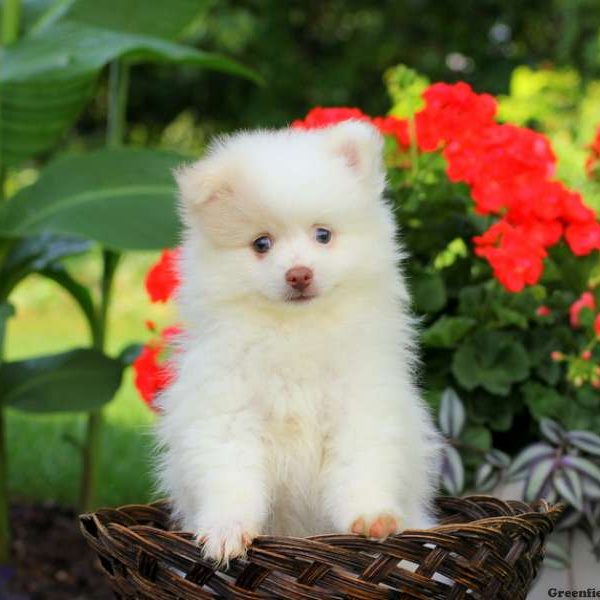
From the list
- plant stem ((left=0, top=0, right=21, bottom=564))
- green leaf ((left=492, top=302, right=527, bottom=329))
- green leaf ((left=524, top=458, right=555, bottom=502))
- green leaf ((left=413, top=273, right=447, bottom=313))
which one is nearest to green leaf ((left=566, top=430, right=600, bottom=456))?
green leaf ((left=524, top=458, right=555, bottom=502))

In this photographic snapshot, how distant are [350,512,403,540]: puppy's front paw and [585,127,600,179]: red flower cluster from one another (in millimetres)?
2184

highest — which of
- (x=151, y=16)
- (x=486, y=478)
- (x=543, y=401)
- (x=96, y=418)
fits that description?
(x=151, y=16)

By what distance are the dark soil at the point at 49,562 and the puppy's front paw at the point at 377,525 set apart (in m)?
2.03

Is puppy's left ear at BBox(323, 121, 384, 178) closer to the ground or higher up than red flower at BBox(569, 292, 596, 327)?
higher up

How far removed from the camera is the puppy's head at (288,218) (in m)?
2.09

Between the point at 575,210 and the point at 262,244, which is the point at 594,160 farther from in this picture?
the point at 262,244

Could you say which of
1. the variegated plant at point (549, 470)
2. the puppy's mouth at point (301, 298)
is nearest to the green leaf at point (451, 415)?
the variegated plant at point (549, 470)

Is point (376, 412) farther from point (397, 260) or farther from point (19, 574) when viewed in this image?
point (19, 574)

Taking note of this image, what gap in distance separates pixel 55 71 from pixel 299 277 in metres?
1.86

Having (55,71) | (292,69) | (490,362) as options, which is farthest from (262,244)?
(292,69)

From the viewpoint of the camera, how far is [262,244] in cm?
215

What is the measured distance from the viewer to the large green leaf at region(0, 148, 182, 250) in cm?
344

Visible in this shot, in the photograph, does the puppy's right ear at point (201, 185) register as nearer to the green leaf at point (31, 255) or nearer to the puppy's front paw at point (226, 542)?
the puppy's front paw at point (226, 542)

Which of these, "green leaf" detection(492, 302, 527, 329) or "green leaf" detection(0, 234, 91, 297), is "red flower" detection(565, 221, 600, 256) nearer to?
"green leaf" detection(492, 302, 527, 329)
